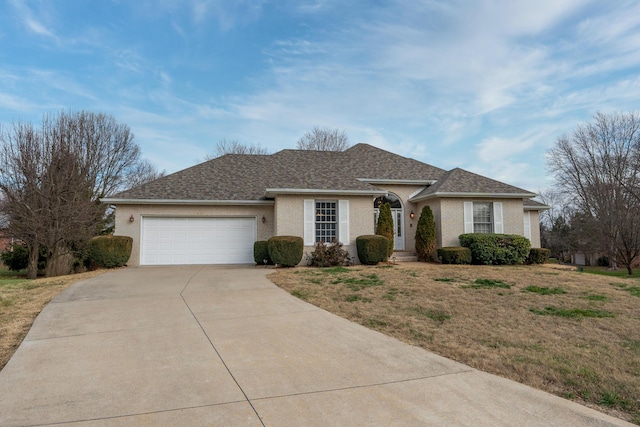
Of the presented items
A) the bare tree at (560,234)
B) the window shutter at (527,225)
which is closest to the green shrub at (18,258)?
the window shutter at (527,225)

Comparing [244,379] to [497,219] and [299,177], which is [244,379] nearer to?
[299,177]

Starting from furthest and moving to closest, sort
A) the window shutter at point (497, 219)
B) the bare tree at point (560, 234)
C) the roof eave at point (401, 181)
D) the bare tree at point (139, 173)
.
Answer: the bare tree at point (560, 234), the bare tree at point (139, 173), the roof eave at point (401, 181), the window shutter at point (497, 219)

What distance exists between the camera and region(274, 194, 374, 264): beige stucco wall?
1492 centimetres

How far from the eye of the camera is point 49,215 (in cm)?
1377

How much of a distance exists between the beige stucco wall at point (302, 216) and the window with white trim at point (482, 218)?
4856 millimetres

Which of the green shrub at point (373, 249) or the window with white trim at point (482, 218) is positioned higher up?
the window with white trim at point (482, 218)

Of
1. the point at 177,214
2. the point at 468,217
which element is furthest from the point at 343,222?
the point at 177,214

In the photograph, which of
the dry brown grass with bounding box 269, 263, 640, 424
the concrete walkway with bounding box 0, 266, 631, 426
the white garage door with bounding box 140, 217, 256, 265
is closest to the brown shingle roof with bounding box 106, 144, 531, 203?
the white garage door with bounding box 140, 217, 256, 265

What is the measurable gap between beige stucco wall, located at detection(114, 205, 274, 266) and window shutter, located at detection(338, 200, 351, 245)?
10.1ft

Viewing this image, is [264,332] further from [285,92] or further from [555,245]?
[555,245]

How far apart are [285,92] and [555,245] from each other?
118 feet

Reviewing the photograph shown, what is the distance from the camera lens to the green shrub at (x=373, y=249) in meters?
14.4

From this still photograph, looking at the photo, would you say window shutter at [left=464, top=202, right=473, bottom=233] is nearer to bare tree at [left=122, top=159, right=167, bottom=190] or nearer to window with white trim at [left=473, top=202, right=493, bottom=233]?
window with white trim at [left=473, top=202, right=493, bottom=233]

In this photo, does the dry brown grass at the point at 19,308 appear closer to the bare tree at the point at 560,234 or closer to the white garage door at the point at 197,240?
the white garage door at the point at 197,240
